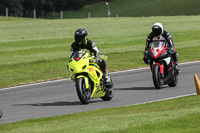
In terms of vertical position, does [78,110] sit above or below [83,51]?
below

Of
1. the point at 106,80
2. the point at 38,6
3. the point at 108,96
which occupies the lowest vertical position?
the point at 108,96

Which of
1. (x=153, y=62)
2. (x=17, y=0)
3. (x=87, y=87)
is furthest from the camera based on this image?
(x=17, y=0)

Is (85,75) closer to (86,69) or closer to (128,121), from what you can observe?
(86,69)

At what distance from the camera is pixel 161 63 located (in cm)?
1434

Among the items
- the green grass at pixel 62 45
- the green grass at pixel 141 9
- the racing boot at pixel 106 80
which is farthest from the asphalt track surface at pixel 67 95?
the green grass at pixel 141 9

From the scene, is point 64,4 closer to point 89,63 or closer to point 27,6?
point 27,6

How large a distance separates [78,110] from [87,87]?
67cm

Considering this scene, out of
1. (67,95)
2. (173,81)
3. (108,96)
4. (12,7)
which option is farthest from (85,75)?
(12,7)

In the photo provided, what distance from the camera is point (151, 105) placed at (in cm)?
1094

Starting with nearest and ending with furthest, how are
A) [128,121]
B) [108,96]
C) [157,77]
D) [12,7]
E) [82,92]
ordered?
[128,121] → [82,92] → [108,96] → [157,77] → [12,7]

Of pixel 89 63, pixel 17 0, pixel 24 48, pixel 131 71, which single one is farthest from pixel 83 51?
pixel 17 0

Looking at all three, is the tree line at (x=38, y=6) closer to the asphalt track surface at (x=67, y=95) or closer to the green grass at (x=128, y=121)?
the asphalt track surface at (x=67, y=95)

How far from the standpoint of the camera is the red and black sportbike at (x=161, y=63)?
46.4ft

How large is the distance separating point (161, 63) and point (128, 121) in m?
6.01
